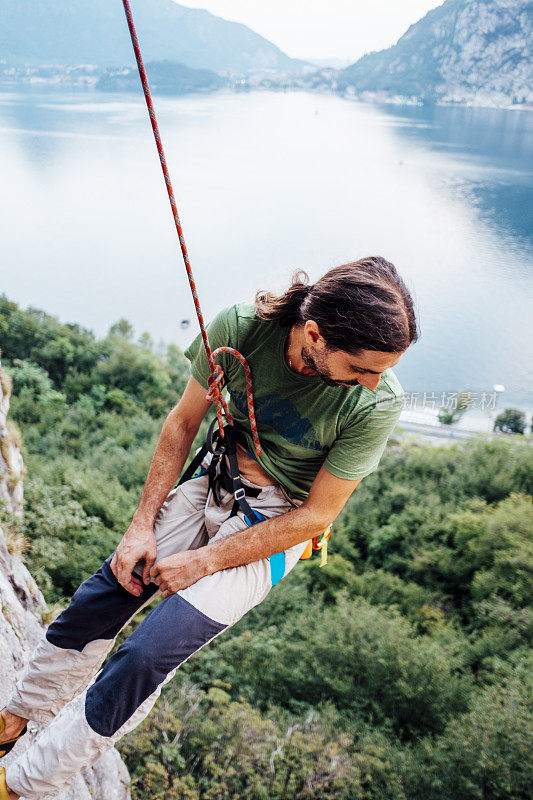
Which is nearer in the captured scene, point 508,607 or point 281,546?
point 281,546

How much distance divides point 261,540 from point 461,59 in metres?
142

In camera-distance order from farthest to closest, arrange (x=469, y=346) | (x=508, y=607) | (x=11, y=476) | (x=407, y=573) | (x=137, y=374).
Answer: (x=469, y=346) < (x=137, y=374) < (x=407, y=573) < (x=508, y=607) < (x=11, y=476)

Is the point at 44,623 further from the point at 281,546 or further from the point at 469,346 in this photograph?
the point at 469,346

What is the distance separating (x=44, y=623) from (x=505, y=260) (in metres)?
72.2

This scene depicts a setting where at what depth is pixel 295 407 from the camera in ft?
6.32

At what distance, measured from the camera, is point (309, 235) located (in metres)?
69.8

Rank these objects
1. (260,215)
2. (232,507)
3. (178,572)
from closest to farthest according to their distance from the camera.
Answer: (178,572) < (232,507) < (260,215)

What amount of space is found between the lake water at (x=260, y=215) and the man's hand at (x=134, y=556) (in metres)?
48.3

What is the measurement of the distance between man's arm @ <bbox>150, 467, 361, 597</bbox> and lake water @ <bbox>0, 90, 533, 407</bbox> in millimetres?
48165

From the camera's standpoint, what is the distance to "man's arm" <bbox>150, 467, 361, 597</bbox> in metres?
1.84

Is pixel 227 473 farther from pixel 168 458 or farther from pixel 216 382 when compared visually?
pixel 216 382

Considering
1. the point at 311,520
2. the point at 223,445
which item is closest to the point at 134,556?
the point at 223,445

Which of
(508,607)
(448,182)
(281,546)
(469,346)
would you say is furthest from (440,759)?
(448,182)

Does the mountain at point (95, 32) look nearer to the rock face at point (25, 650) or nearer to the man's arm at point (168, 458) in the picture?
the rock face at point (25, 650)
